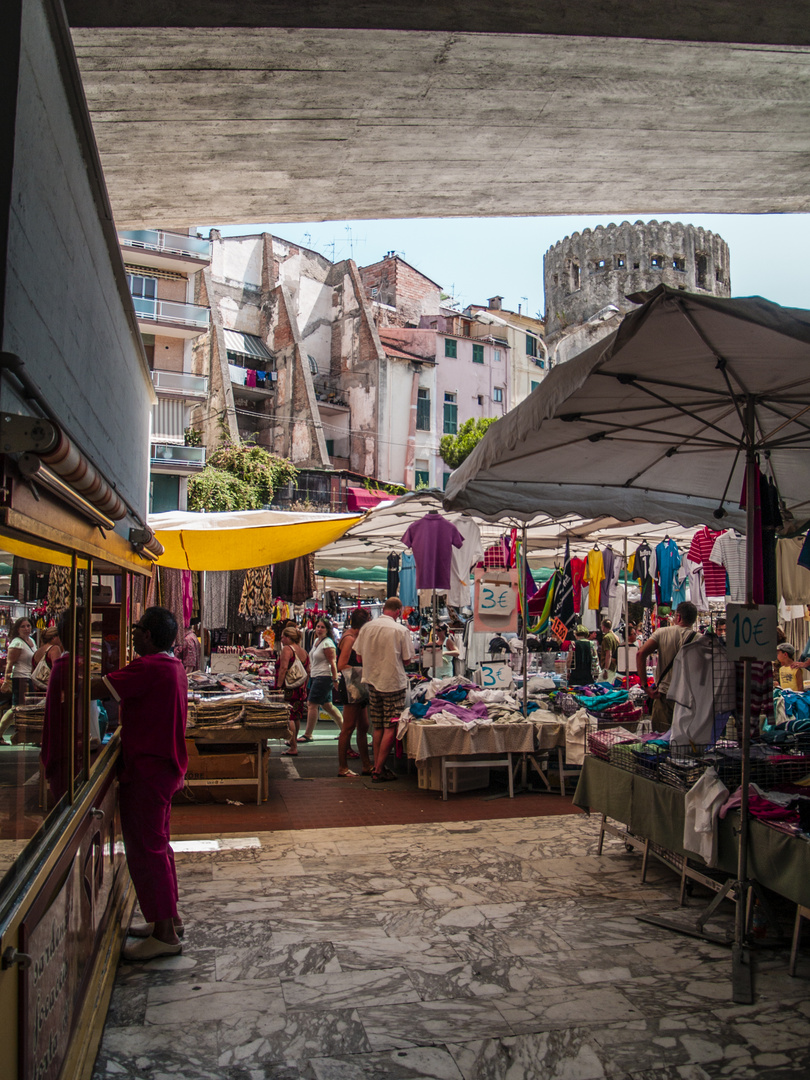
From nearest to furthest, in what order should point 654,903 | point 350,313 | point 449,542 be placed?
point 654,903
point 449,542
point 350,313

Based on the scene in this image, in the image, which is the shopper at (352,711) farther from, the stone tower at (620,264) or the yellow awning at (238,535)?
the stone tower at (620,264)

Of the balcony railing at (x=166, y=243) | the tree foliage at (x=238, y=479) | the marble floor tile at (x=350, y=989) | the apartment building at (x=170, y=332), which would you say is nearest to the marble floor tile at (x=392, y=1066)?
the marble floor tile at (x=350, y=989)

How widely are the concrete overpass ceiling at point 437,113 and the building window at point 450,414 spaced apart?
34.3 metres

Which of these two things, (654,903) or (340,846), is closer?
(654,903)

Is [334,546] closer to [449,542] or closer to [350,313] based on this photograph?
[449,542]

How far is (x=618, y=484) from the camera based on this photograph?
23.0 feet

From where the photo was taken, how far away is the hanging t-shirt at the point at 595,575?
11312 millimetres

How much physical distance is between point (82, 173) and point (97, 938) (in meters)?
3.19

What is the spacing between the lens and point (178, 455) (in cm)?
2973

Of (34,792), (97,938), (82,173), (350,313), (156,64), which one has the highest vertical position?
(350,313)

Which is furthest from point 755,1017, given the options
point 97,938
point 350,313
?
point 350,313

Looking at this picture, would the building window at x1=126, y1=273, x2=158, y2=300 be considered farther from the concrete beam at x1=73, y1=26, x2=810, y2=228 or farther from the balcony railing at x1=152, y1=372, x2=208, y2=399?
the concrete beam at x1=73, y1=26, x2=810, y2=228

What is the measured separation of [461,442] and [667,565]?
98.5 feet

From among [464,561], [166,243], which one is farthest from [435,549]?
[166,243]
